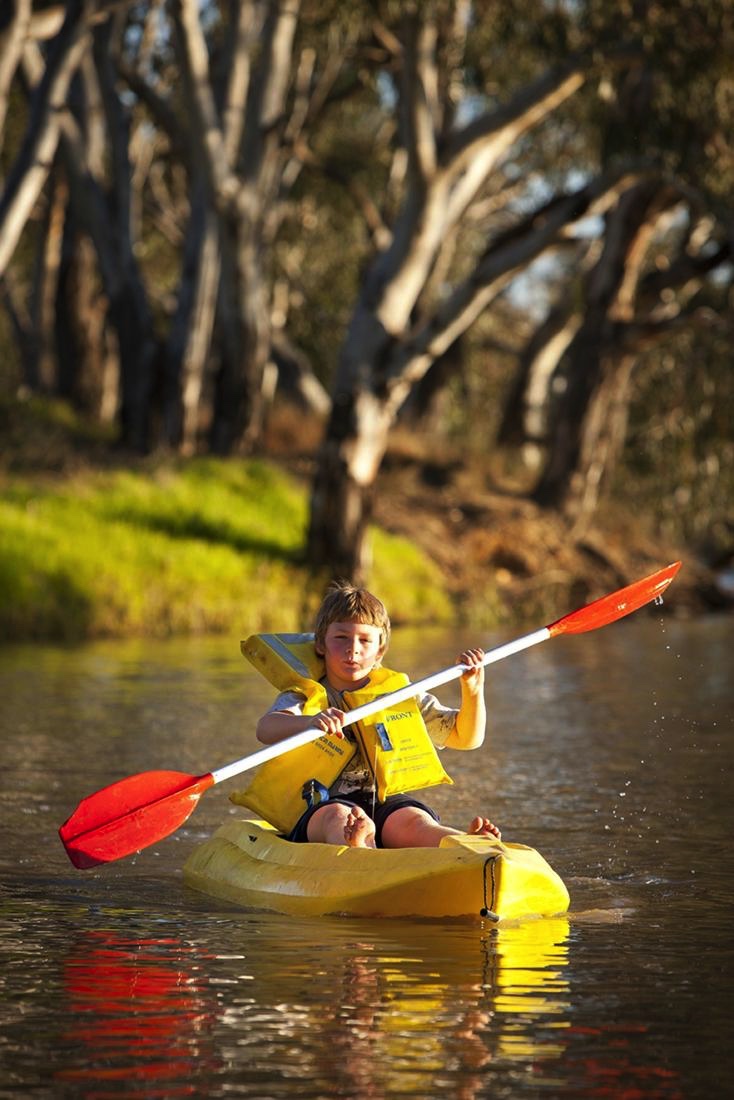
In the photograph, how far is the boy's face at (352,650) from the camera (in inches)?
279

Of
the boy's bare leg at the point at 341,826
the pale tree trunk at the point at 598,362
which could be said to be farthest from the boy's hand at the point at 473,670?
the pale tree trunk at the point at 598,362

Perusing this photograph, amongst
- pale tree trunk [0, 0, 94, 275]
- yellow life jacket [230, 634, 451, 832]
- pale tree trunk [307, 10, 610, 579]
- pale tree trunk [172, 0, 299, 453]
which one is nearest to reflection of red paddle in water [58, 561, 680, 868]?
yellow life jacket [230, 634, 451, 832]

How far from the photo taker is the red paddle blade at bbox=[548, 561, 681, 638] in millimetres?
8203

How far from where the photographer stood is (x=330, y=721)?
6793 mm

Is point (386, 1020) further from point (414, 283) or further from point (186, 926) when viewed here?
point (414, 283)

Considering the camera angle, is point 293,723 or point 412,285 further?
point 412,285

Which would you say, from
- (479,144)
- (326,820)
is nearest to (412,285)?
(479,144)

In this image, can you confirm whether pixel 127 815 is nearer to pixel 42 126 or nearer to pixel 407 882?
pixel 407 882

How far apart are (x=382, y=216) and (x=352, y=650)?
24551mm

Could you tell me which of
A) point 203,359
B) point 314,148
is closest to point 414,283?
point 203,359

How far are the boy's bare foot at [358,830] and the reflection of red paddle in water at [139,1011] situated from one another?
85cm

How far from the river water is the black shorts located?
17.1 inches

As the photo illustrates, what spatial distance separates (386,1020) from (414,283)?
49.4 ft

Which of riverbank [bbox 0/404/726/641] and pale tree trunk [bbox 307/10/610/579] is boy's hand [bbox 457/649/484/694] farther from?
pale tree trunk [bbox 307/10/610/579]
